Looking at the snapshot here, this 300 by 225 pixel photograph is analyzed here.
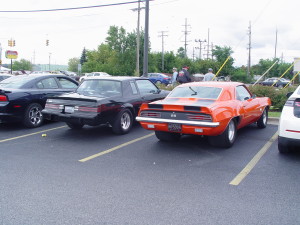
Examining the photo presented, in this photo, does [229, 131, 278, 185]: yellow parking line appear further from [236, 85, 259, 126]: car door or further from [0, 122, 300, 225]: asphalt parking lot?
[236, 85, 259, 126]: car door

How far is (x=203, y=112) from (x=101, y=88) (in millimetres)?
3342

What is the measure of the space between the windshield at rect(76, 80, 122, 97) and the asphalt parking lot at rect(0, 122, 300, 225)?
1.25 meters

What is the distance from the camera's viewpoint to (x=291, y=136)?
5.71 meters

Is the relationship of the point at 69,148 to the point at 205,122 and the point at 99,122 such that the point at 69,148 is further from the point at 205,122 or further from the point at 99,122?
the point at 205,122

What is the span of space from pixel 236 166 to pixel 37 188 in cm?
323

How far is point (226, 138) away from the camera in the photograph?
6.60m

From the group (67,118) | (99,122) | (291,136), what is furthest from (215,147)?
(67,118)

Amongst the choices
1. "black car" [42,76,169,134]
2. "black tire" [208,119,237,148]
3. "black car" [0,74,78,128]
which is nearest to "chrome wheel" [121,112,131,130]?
"black car" [42,76,169,134]

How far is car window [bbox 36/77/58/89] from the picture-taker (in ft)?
31.5

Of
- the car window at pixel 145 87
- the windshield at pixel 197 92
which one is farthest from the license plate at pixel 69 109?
the windshield at pixel 197 92

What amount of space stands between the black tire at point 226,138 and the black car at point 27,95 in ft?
16.9

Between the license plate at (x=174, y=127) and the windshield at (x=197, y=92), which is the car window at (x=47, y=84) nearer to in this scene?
the windshield at (x=197, y=92)

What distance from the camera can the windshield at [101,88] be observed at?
8367 mm

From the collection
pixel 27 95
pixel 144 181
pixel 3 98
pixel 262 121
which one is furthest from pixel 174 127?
pixel 3 98
